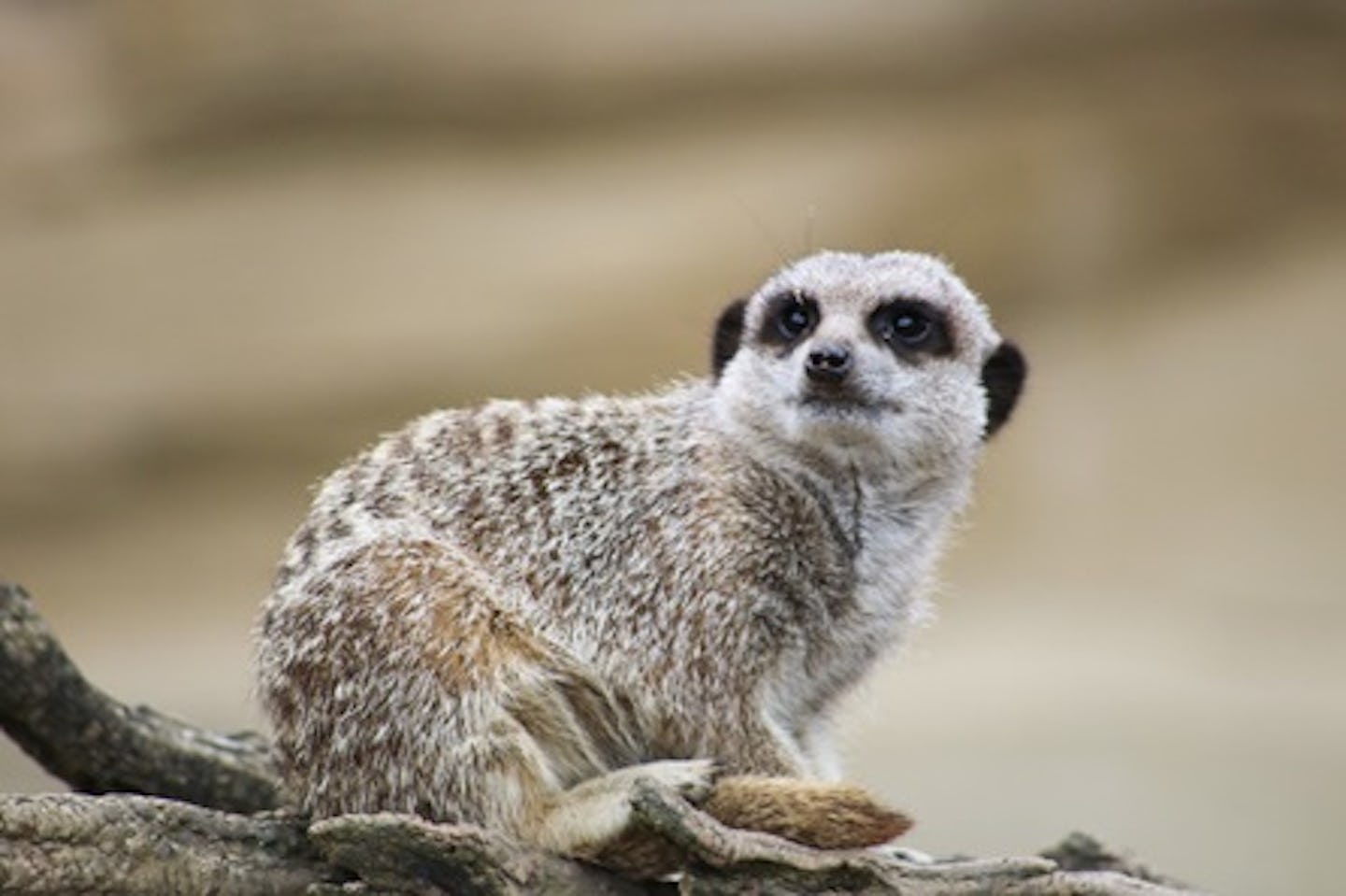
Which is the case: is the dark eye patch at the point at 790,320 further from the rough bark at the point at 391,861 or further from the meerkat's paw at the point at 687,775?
the rough bark at the point at 391,861

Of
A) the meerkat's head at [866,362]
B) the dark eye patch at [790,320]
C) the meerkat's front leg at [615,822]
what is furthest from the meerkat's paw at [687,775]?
the dark eye patch at [790,320]

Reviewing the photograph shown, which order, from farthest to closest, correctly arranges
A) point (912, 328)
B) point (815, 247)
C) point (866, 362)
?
point (815, 247), point (912, 328), point (866, 362)

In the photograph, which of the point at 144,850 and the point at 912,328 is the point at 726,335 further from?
the point at 144,850

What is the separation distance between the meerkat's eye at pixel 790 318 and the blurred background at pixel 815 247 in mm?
4931

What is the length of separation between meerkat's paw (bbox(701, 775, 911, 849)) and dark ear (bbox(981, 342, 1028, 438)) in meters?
Result: 1.16

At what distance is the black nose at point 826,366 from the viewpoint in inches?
169

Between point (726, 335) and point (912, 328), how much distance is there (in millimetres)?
358

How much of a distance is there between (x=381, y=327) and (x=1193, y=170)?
3162 millimetres

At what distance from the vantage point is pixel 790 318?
14.9 ft

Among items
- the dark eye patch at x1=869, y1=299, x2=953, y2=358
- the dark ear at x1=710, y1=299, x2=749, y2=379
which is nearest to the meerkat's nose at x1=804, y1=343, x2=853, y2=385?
the dark eye patch at x1=869, y1=299, x2=953, y2=358

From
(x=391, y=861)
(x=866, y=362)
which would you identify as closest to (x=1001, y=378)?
(x=866, y=362)

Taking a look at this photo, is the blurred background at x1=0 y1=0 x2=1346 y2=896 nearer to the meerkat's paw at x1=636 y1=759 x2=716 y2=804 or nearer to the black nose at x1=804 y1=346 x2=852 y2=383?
the black nose at x1=804 y1=346 x2=852 y2=383

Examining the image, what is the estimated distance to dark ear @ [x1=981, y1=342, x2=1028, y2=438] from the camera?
471 centimetres

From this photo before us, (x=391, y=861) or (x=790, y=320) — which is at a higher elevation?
Result: (x=790, y=320)
